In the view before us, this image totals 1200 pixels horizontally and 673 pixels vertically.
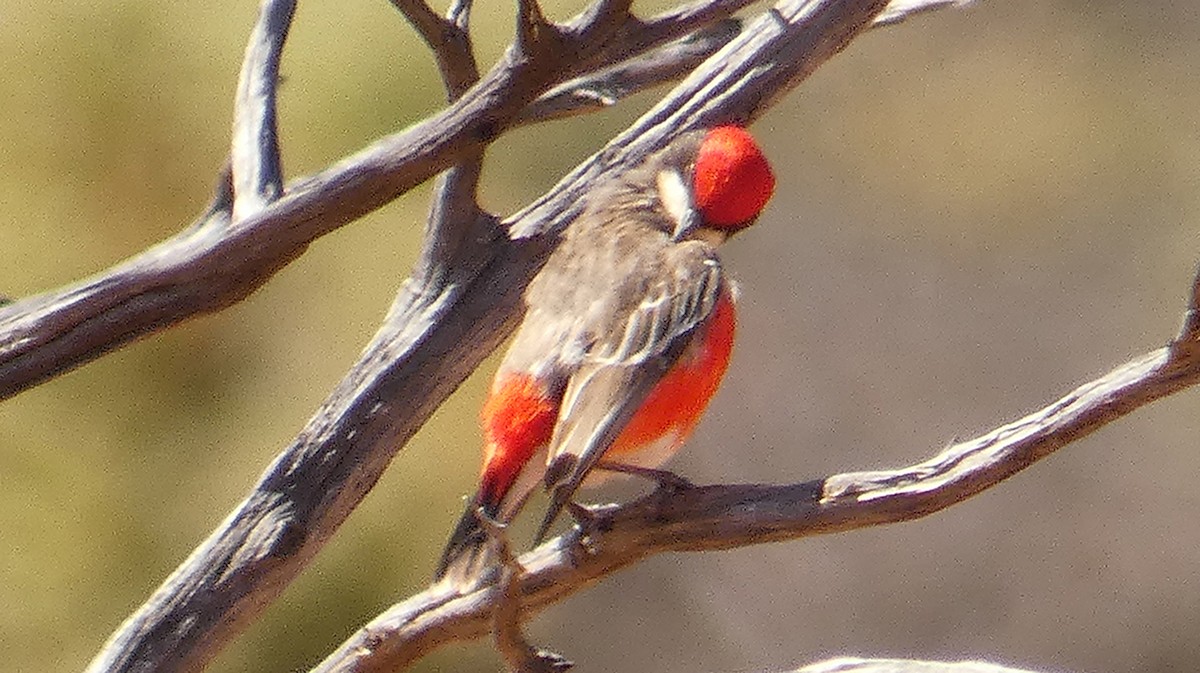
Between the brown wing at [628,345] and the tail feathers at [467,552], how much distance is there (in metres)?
0.10

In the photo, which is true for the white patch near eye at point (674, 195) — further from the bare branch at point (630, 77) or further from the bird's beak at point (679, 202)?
the bare branch at point (630, 77)

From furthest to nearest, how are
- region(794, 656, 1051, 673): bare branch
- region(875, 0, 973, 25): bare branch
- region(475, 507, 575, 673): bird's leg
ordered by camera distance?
1. region(875, 0, 973, 25): bare branch
2. region(794, 656, 1051, 673): bare branch
3. region(475, 507, 575, 673): bird's leg

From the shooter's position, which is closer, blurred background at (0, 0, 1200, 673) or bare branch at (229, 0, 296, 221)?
bare branch at (229, 0, 296, 221)

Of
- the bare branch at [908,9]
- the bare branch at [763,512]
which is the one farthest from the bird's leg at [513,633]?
the bare branch at [908,9]

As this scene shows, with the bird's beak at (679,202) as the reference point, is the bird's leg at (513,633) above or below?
below

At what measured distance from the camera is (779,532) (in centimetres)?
199

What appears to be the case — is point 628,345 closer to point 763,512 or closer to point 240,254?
point 763,512

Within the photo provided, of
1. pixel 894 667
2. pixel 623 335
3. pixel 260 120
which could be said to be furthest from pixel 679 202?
pixel 894 667

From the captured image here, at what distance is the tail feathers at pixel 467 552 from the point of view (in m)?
2.13

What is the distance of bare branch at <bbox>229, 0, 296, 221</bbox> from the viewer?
2307mm

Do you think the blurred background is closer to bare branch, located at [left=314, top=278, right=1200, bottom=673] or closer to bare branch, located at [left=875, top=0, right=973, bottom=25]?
bare branch, located at [left=875, top=0, right=973, bottom=25]

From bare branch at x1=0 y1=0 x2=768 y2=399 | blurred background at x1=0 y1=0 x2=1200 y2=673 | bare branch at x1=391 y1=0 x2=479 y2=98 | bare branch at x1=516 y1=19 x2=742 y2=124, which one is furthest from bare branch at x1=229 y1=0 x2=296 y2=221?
blurred background at x1=0 y1=0 x2=1200 y2=673

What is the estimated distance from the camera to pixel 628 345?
2406mm

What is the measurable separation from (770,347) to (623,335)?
2.68 metres
